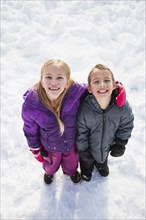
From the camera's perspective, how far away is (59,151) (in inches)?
109

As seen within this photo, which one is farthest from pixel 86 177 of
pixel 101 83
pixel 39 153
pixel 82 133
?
pixel 101 83

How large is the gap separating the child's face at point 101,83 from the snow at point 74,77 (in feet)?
4.68

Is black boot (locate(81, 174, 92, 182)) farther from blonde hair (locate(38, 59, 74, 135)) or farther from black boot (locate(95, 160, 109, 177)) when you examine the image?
blonde hair (locate(38, 59, 74, 135))

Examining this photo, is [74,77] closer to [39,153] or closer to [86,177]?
[86,177]

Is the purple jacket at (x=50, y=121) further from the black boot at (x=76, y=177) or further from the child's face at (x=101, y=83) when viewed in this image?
the black boot at (x=76, y=177)

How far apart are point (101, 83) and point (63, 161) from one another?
1171 mm

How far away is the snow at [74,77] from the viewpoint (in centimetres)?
308

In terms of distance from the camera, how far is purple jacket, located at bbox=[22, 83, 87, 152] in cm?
235

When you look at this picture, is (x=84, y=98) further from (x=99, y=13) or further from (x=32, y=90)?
(x=99, y=13)

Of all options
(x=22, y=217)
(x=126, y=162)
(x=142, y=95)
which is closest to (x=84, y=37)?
(x=142, y=95)

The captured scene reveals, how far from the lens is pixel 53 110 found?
7.84 feet

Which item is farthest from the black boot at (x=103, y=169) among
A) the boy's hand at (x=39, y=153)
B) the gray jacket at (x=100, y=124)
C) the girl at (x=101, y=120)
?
the boy's hand at (x=39, y=153)

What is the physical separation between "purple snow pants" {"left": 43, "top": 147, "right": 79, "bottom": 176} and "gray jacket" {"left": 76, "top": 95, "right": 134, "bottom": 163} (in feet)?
0.70

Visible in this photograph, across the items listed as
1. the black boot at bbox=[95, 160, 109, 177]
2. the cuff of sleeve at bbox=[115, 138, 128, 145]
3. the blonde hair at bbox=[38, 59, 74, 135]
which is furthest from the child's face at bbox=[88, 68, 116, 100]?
the black boot at bbox=[95, 160, 109, 177]
